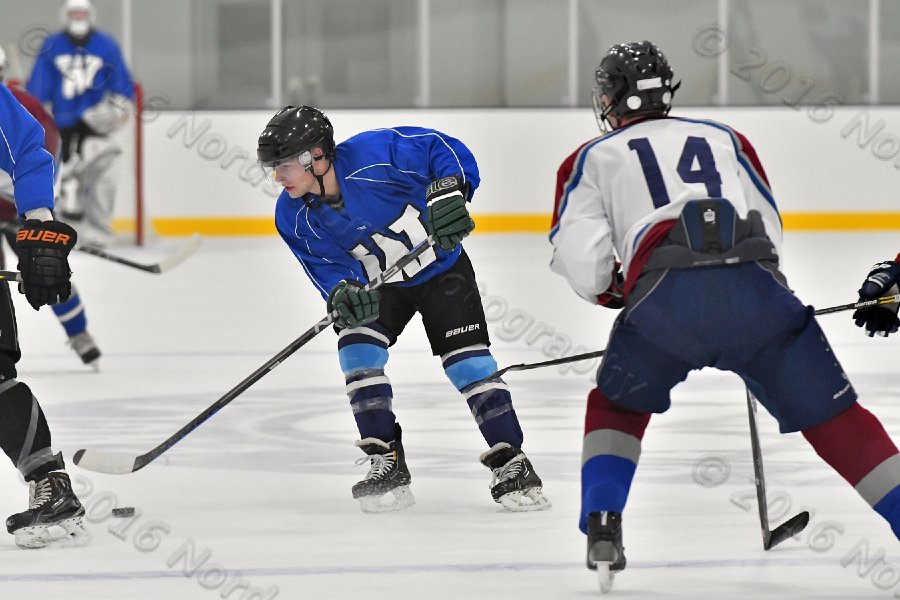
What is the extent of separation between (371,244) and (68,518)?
2.89 ft

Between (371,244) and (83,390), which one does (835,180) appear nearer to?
(83,390)

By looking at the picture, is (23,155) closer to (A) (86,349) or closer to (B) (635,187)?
(B) (635,187)

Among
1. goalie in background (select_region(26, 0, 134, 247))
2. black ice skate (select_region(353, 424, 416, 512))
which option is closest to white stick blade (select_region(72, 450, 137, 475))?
black ice skate (select_region(353, 424, 416, 512))

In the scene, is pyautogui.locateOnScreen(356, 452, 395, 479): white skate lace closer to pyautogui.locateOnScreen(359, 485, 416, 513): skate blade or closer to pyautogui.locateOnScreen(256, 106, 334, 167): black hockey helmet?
pyautogui.locateOnScreen(359, 485, 416, 513): skate blade

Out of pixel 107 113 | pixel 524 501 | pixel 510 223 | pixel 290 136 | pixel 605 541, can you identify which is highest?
pixel 290 136

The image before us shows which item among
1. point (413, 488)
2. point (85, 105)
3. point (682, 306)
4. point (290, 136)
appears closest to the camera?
point (682, 306)

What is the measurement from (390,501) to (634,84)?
46.0 inches

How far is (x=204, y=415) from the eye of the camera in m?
3.40

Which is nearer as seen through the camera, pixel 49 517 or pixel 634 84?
pixel 634 84

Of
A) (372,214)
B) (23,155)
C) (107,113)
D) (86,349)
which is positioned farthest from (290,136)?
(107,113)

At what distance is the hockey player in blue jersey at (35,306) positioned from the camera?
10.4 ft

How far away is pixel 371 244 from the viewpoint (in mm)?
3654

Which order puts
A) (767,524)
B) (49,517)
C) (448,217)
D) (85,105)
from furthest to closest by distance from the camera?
1. (85,105)
2. (448,217)
3. (49,517)
4. (767,524)

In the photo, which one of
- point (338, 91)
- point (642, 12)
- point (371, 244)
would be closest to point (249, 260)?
point (338, 91)
